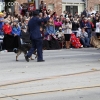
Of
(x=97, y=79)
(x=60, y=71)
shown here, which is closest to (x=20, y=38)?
(x=60, y=71)

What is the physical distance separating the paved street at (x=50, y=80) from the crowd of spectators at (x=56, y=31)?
7273 mm

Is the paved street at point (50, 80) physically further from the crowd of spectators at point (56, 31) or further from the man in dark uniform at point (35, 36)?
the crowd of spectators at point (56, 31)

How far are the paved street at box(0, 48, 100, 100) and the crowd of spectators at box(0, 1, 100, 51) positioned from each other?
727 centimetres

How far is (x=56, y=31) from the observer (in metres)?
27.8

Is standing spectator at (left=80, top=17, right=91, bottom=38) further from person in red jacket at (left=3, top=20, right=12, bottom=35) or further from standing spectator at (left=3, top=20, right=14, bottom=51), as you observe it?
person in red jacket at (left=3, top=20, right=12, bottom=35)

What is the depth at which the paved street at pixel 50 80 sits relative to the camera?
34.6 feet

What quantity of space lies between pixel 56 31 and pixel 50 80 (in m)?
15.1

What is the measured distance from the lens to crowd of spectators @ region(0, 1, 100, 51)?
994 inches

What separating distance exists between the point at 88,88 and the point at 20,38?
13.8 m

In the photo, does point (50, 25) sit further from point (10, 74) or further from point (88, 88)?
point (88, 88)

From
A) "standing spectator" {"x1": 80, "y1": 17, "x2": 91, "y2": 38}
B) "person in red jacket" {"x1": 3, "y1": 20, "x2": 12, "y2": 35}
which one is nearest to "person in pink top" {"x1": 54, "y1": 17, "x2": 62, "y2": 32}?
"standing spectator" {"x1": 80, "y1": 17, "x2": 91, "y2": 38}

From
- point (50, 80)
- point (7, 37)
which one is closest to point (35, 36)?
point (50, 80)

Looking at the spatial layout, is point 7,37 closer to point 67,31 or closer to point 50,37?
point 50,37

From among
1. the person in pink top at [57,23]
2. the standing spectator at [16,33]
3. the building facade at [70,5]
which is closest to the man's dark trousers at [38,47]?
the standing spectator at [16,33]
